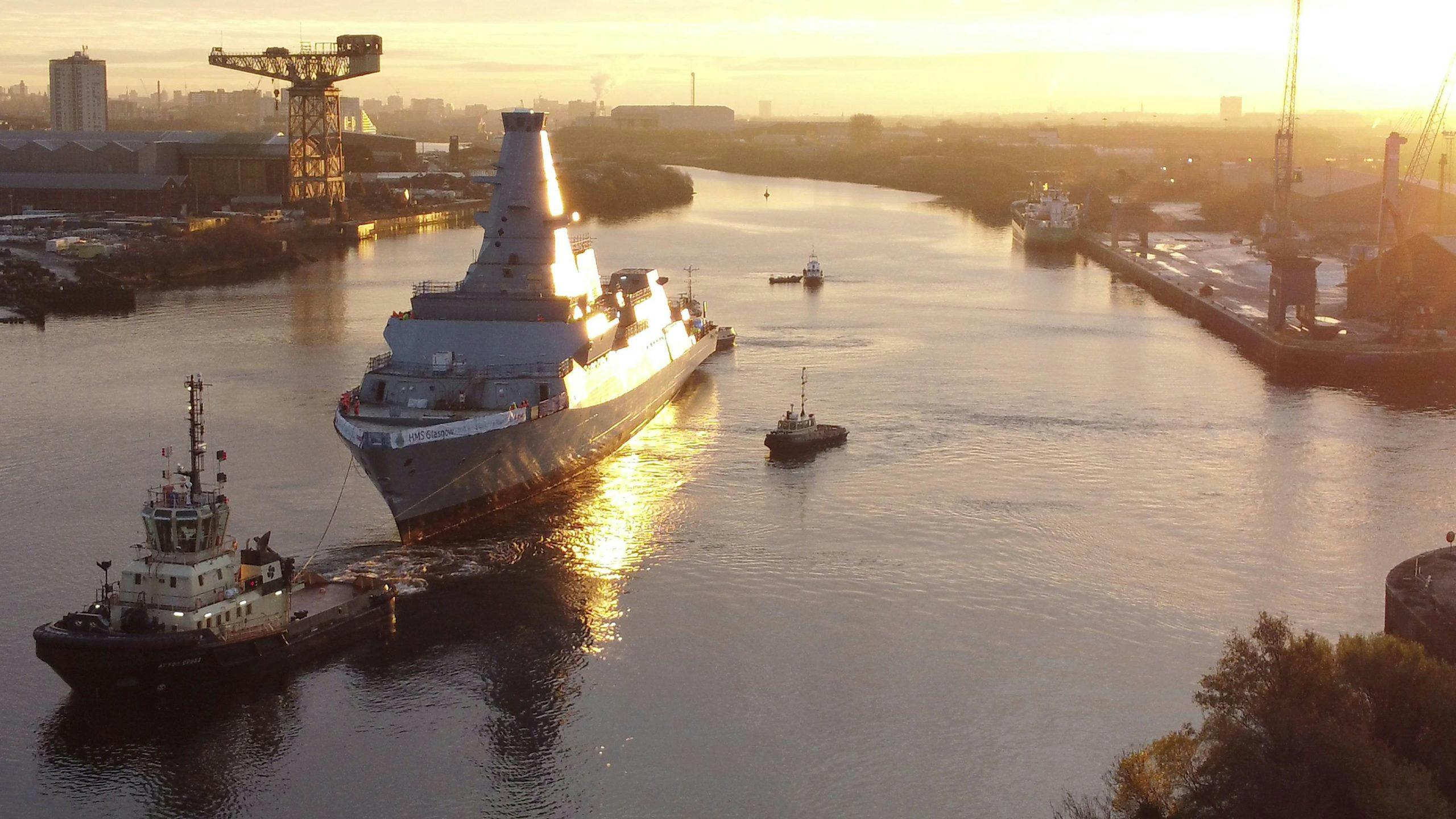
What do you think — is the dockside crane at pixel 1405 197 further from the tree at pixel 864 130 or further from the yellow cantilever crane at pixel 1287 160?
the tree at pixel 864 130

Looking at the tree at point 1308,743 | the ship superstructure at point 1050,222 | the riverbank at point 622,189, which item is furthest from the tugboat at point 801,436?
the riverbank at point 622,189

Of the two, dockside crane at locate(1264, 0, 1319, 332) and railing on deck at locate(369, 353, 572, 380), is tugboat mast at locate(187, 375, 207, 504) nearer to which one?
railing on deck at locate(369, 353, 572, 380)

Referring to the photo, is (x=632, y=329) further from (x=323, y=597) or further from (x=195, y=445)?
(x=195, y=445)

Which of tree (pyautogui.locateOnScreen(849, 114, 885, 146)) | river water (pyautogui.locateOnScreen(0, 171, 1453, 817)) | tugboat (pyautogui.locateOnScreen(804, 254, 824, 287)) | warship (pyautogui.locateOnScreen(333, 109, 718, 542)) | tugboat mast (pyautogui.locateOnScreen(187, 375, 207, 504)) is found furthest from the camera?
tree (pyautogui.locateOnScreen(849, 114, 885, 146))

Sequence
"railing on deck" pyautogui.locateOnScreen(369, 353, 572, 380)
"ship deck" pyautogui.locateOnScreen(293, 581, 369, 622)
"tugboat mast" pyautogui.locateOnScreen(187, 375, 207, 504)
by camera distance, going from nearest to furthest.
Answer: "tugboat mast" pyautogui.locateOnScreen(187, 375, 207, 504)
"ship deck" pyautogui.locateOnScreen(293, 581, 369, 622)
"railing on deck" pyautogui.locateOnScreen(369, 353, 572, 380)

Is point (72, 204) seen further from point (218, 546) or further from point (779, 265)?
point (218, 546)

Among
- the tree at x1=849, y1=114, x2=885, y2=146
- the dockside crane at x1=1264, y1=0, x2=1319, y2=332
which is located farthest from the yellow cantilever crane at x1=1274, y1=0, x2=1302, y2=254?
the tree at x1=849, y1=114, x2=885, y2=146
